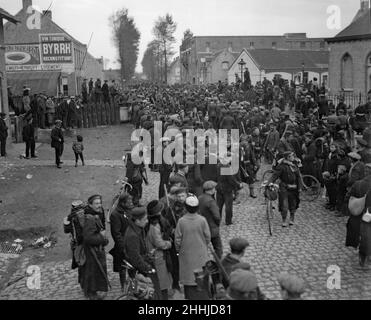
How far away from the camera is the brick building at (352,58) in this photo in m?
32.6

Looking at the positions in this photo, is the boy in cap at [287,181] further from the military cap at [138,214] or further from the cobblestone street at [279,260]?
the military cap at [138,214]

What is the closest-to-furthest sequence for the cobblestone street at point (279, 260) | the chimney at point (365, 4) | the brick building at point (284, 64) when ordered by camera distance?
the cobblestone street at point (279, 260) → the chimney at point (365, 4) → the brick building at point (284, 64)

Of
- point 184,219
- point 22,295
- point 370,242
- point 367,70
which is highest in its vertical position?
point 367,70

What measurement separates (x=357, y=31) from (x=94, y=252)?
30605 mm

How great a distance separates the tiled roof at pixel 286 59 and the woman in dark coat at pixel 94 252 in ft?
182

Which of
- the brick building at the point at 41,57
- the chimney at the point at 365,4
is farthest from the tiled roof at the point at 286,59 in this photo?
the brick building at the point at 41,57

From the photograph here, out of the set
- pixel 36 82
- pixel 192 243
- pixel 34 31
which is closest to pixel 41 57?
pixel 36 82

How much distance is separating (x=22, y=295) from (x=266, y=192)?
17.9ft

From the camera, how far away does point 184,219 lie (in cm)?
678

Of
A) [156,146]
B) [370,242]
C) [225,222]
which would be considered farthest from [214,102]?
[370,242]

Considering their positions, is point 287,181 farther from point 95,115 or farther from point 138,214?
point 95,115

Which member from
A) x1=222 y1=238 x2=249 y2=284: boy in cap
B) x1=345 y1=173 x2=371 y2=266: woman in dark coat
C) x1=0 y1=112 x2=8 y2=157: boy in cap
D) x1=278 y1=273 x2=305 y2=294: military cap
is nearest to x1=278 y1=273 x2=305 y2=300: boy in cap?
x1=278 y1=273 x2=305 y2=294: military cap

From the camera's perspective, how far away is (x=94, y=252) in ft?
24.1

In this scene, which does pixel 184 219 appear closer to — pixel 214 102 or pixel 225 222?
pixel 225 222
